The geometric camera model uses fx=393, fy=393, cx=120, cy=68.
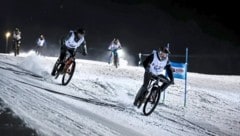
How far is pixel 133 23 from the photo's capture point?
71875 millimetres

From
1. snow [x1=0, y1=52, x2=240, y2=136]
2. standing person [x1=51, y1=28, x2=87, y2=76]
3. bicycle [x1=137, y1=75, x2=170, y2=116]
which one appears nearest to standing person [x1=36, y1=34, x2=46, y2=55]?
snow [x1=0, y1=52, x2=240, y2=136]

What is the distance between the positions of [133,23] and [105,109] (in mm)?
59796

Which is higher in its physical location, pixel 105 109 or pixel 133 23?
pixel 133 23

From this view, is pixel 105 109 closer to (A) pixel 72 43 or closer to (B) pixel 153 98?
(B) pixel 153 98

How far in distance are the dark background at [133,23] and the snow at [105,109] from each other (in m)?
30.1

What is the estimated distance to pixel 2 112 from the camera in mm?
8930

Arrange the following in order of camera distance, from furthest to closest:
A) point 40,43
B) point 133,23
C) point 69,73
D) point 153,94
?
point 133,23
point 40,43
point 69,73
point 153,94

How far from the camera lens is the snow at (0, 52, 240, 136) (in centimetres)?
999

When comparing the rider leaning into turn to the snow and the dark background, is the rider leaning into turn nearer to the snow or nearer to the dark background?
the snow

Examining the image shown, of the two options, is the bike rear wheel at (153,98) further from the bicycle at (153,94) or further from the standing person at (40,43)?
the standing person at (40,43)

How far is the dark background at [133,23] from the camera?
193ft

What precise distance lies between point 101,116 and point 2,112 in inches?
139

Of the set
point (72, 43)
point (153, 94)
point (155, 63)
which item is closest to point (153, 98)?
point (153, 94)

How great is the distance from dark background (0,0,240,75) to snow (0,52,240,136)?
3012 centimetres
